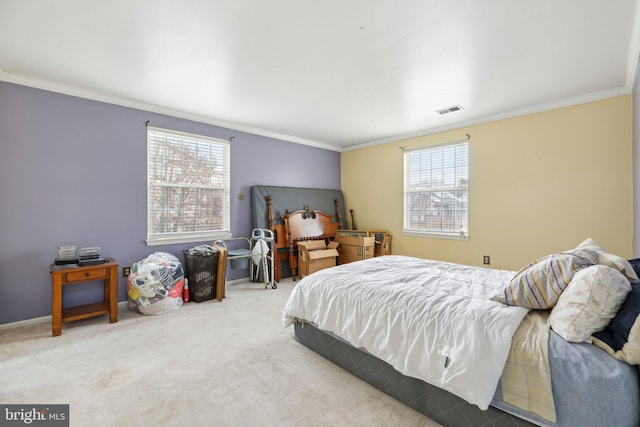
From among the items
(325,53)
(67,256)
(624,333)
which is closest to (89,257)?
(67,256)


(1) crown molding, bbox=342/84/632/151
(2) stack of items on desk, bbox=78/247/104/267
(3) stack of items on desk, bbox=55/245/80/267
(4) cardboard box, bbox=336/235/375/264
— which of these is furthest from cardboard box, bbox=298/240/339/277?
(3) stack of items on desk, bbox=55/245/80/267

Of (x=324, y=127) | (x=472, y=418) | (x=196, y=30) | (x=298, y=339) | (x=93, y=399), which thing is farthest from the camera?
(x=324, y=127)

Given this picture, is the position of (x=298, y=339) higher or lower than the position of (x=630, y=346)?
lower

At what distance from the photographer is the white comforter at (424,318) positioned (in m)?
1.35

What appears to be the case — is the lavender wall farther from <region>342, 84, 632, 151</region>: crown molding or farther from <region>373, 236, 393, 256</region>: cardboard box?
<region>342, 84, 632, 151</region>: crown molding

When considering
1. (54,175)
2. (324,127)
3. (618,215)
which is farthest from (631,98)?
(54,175)

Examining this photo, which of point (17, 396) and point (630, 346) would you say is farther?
point (17, 396)

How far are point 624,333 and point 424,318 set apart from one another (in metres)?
0.81

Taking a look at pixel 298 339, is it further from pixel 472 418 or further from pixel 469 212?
pixel 469 212

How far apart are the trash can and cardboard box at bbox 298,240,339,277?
1.47m

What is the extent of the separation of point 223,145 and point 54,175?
2.02 meters

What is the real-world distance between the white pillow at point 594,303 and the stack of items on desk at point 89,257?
150 inches

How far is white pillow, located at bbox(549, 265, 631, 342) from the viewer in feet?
3.87

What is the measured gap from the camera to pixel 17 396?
1.78 m
